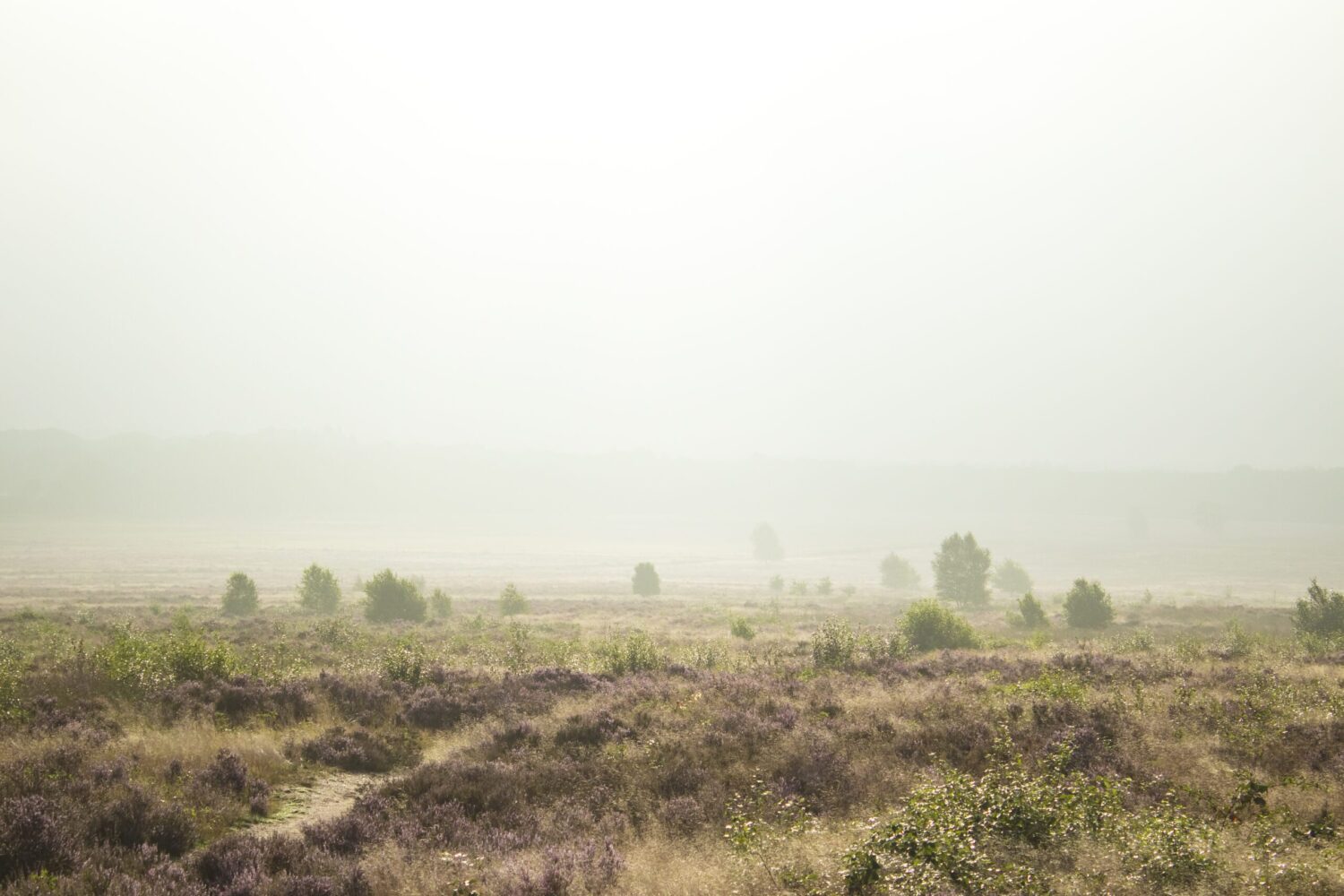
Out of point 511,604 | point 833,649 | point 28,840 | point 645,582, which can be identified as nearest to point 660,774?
point 28,840

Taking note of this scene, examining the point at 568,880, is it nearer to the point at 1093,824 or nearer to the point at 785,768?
the point at 785,768

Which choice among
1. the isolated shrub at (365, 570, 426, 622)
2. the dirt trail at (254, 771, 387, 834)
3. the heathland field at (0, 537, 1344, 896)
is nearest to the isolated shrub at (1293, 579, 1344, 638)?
the heathland field at (0, 537, 1344, 896)

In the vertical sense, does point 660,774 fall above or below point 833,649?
above

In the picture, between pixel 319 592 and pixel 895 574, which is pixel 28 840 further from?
pixel 895 574

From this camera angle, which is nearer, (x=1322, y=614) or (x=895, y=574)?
(x=1322, y=614)

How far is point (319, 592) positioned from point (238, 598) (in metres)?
5.46

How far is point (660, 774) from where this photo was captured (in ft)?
40.1

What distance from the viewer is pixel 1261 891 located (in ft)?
23.9

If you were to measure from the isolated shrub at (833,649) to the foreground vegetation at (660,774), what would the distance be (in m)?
1.17

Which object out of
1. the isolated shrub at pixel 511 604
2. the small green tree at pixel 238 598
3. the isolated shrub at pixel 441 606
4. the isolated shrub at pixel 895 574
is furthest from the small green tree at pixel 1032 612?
the isolated shrub at pixel 895 574

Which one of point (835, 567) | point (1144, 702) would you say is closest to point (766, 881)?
point (1144, 702)

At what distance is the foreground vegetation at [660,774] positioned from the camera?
814cm

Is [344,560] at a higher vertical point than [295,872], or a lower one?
lower

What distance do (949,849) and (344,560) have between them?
178 metres
